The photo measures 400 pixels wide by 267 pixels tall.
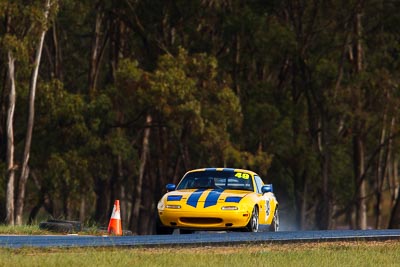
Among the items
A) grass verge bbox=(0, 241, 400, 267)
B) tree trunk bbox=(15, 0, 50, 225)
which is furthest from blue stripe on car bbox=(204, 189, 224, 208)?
tree trunk bbox=(15, 0, 50, 225)

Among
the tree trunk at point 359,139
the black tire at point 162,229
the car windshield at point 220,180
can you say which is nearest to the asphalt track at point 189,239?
the car windshield at point 220,180

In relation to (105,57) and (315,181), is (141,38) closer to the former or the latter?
(105,57)

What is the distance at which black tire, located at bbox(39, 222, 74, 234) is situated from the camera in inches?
883

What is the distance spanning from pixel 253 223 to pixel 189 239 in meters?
2.98

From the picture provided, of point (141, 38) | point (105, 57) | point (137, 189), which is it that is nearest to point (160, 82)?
point (141, 38)

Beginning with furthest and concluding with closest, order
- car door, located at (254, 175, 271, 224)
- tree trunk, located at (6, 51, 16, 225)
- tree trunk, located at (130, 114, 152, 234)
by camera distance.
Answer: tree trunk, located at (130, 114, 152, 234) < tree trunk, located at (6, 51, 16, 225) < car door, located at (254, 175, 271, 224)

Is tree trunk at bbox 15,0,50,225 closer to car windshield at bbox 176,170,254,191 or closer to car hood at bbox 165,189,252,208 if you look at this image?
car windshield at bbox 176,170,254,191

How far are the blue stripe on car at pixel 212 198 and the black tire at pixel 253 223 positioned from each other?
2.35ft

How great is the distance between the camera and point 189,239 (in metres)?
18.8

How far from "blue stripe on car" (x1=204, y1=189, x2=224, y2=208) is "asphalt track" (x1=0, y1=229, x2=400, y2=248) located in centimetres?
106

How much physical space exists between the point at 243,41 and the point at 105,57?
9.65m

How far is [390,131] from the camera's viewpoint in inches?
2058

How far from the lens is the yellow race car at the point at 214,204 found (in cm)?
2094

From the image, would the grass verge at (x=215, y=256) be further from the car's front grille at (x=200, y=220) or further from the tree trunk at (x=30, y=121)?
the tree trunk at (x=30, y=121)
